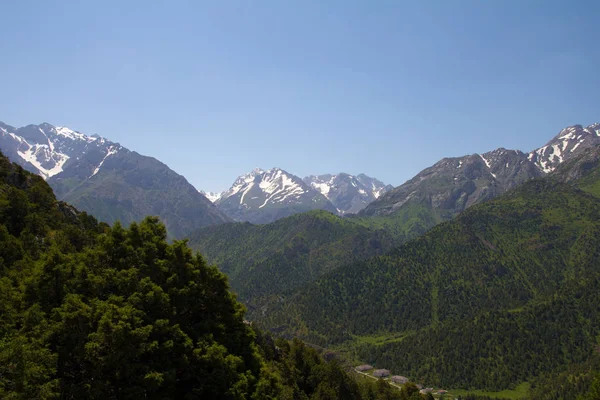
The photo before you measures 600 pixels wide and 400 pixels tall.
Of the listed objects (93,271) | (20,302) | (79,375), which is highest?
(93,271)

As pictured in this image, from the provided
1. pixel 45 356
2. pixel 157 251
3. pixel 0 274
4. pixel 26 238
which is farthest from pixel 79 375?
pixel 26 238

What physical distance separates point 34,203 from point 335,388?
70843 mm

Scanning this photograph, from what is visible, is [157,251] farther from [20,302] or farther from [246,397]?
[246,397]

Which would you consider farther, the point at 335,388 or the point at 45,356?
the point at 335,388

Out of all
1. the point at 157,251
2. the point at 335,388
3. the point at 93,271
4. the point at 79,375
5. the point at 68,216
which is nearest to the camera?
the point at 79,375

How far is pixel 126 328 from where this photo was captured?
104 ft

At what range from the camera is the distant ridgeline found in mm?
30500

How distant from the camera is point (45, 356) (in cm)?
2923

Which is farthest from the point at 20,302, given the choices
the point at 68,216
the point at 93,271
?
the point at 68,216

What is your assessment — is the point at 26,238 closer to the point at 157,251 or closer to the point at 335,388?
the point at 157,251

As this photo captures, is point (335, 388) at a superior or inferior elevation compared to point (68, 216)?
inferior

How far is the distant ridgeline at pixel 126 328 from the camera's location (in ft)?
100

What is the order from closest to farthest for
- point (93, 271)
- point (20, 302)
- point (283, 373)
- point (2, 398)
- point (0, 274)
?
point (2, 398)
point (20, 302)
point (93, 271)
point (0, 274)
point (283, 373)

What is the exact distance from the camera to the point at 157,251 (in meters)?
42.5
